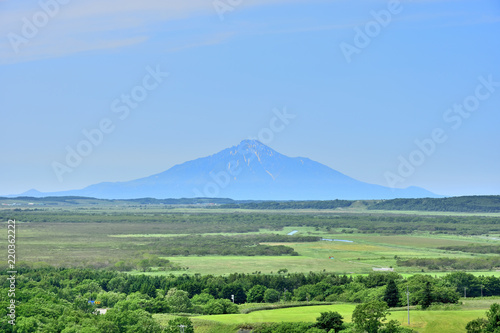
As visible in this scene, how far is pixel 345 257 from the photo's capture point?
109 meters

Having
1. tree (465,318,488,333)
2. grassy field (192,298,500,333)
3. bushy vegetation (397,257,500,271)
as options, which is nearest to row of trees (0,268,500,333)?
grassy field (192,298,500,333)

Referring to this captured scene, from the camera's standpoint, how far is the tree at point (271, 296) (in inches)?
2948

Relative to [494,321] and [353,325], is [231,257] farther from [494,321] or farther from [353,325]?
[494,321]

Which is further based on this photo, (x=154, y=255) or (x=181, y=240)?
(x=181, y=240)

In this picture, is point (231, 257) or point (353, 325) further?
point (231, 257)

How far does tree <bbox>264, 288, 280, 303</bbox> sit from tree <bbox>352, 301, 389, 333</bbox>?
2255 centimetres

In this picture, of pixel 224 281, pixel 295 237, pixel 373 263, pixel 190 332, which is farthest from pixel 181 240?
pixel 190 332

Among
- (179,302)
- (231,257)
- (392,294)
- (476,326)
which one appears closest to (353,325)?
(476,326)

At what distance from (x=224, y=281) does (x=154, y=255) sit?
104 ft

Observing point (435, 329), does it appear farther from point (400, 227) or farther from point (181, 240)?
point (400, 227)

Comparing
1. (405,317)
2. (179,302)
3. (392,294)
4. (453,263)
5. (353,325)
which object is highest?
(453,263)

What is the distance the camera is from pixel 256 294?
75500mm

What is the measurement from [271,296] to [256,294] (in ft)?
5.52

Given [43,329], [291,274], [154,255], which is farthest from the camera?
[154,255]
